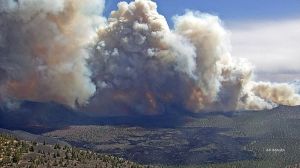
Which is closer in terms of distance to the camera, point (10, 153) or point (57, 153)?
point (10, 153)

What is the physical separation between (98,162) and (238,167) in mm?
82493

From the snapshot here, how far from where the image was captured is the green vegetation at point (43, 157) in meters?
102

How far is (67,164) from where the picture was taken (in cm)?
10938

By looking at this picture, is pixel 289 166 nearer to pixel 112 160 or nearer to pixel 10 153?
pixel 112 160

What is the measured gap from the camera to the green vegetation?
102 m

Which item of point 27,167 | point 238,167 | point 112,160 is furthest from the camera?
point 238,167

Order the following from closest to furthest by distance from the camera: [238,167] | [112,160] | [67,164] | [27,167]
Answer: [27,167], [67,164], [112,160], [238,167]

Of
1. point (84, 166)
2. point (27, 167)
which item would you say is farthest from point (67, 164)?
point (27, 167)

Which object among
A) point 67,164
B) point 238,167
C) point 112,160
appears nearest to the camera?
point 67,164

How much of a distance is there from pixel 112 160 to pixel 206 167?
75.4m

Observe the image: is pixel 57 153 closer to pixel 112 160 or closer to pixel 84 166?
pixel 84 166

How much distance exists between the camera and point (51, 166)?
347ft

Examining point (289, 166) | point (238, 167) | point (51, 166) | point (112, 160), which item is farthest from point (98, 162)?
point (289, 166)

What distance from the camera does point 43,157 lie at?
10906 cm
